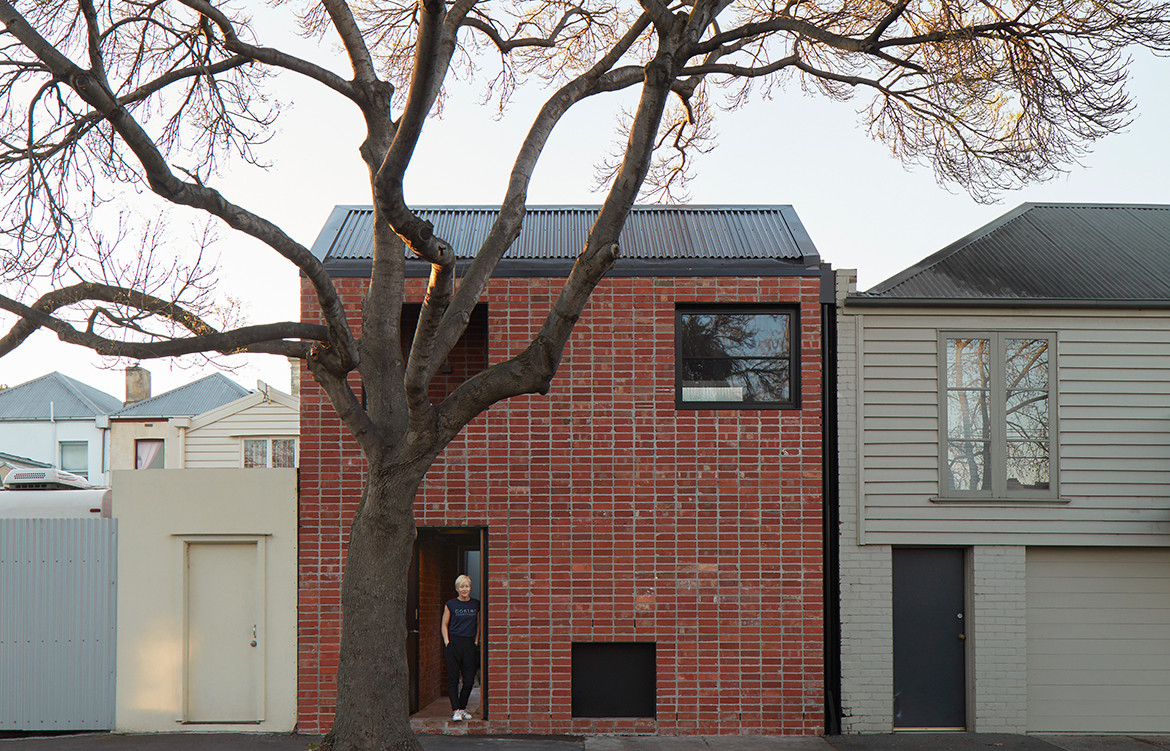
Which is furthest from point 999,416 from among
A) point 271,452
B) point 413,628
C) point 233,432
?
point 233,432

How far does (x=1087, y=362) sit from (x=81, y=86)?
10870mm

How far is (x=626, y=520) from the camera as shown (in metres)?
11.8

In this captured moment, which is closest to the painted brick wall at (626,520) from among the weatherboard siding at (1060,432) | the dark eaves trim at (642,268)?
the dark eaves trim at (642,268)

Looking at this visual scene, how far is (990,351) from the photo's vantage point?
40.0 feet

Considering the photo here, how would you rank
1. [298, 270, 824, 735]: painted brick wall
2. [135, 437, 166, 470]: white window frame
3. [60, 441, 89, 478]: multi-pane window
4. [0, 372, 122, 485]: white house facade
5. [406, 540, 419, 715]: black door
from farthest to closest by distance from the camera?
[60, 441, 89, 478]: multi-pane window, [0, 372, 122, 485]: white house facade, [135, 437, 166, 470]: white window frame, [406, 540, 419, 715]: black door, [298, 270, 824, 735]: painted brick wall

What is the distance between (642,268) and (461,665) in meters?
5.07

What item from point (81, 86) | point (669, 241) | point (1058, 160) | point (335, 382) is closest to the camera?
point (81, 86)

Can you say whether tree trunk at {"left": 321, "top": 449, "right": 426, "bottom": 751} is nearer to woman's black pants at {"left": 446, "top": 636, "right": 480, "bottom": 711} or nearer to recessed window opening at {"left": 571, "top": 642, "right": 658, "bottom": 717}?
woman's black pants at {"left": 446, "top": 636, "right": 480, "bottom": 711}

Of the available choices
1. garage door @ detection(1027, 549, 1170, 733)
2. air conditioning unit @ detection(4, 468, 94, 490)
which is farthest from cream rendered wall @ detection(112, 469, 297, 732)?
garage door @ detection(1027, 549, 1170, 733)

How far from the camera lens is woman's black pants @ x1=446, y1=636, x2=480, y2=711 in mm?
11852

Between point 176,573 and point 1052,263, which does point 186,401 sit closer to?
point 176,573

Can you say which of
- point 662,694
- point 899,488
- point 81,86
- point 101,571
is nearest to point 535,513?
point 662,694

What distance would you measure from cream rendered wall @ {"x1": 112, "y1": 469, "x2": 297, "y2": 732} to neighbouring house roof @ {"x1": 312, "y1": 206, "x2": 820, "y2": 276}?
2.86 meters

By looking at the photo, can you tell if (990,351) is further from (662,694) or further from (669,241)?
(662,694)
